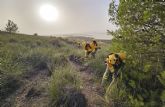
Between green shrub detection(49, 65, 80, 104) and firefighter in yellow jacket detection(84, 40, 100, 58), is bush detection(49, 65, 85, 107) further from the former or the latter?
firefighter in yellow jacket detection(84, 40, 100, 58)

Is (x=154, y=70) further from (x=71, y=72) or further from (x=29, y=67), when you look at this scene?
(x=29, y=67)

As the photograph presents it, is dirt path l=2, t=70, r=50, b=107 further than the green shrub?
Yes

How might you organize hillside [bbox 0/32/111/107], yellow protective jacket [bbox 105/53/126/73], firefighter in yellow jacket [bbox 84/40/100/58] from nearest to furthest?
yellow protective jacket [bbox 105/53/126/73] < hillside [bbox 0/32/111/107] < firefighter in yellow jacket [bbox 84/40/100/58]

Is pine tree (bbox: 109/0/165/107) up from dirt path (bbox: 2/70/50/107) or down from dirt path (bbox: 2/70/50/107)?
up

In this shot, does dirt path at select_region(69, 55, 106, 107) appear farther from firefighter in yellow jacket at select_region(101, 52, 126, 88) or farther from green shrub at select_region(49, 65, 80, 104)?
firefighter in yellow jacket at select_region(101, 52, 126, 88)

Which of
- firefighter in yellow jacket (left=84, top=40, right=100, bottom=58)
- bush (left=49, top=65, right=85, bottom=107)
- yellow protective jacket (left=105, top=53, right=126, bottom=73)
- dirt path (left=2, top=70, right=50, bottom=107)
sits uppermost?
yellow protective jacket (left=105, top=53, right=126, bottom=73)

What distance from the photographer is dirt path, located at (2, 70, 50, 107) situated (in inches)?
385

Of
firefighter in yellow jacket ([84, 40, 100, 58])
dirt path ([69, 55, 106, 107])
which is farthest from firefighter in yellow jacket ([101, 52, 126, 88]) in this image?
firefighter in yellow jacket ([84, 40, 100, 58])

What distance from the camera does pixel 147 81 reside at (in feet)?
27.9

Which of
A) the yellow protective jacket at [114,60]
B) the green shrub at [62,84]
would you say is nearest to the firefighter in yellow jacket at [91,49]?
the green shrub at [62,84]

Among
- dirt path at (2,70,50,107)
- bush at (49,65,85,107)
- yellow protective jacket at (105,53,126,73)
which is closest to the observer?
yellow protective jacket at (105,53,126,73)

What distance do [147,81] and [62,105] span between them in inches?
93.3

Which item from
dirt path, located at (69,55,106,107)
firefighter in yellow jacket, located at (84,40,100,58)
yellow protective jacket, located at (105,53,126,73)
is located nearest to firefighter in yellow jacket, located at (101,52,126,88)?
yellow protective jacket, located at (105,53,126,73)

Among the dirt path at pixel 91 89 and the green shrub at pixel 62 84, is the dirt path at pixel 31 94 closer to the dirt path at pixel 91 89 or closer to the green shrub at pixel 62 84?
the green shrub at pixel 62 84
